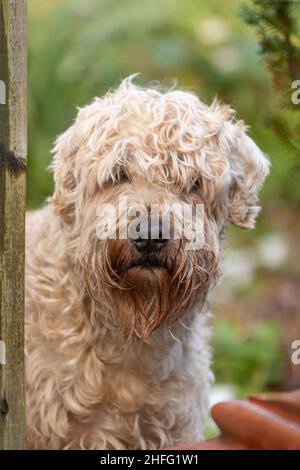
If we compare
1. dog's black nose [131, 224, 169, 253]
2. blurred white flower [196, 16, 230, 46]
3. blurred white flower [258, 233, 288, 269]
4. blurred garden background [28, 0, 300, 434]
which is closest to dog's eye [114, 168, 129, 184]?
dog's black nose [131, 224, 169, 253]

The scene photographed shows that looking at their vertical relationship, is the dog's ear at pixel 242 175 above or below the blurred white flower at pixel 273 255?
above

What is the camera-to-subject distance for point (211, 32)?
11125 millimetres

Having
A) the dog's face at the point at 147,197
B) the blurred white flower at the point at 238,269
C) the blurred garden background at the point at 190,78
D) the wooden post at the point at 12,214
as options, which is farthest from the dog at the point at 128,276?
the blurred white flower at the point at 238,269

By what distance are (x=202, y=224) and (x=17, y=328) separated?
3.62ft

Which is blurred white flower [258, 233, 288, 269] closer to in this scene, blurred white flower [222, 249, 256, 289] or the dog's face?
blurred white flower [222, 249, 256, 289]

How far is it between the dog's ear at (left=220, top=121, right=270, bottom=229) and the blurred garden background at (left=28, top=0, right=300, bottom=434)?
15.6ft

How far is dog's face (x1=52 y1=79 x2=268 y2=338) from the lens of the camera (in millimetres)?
4441

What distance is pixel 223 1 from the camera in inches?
455

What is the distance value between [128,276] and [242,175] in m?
0.90

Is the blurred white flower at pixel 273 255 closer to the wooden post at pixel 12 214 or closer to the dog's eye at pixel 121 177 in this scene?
the dog's eye at pixel 121 177

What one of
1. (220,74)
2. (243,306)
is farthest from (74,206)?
(220,74)

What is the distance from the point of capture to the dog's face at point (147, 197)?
4.44m

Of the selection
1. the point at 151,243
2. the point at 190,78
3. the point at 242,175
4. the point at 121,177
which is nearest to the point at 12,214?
the point at 151,243

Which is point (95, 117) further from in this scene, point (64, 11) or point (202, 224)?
point (64, 11)
